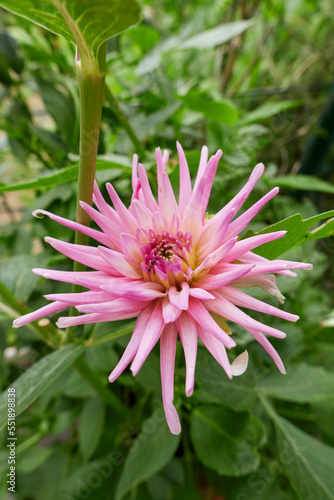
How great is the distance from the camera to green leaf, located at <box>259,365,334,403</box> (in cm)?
38

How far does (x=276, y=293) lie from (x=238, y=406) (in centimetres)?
16

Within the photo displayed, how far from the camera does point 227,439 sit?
0.36m

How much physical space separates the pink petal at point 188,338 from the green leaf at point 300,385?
9.5 inches

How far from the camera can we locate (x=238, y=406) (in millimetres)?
312

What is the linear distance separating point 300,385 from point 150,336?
0.29 meters

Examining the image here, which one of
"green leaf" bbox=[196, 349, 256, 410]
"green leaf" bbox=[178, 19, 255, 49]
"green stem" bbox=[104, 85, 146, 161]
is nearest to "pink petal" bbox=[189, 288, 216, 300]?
"green leaf" bbox=[196, 349, 256, 410]

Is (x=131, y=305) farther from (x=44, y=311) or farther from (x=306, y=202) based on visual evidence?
(x=306, y=202)

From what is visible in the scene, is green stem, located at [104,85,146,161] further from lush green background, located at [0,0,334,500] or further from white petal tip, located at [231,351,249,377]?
white petal tip, located at [231,351,249,377]

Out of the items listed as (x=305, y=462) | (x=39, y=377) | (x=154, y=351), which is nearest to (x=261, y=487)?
(x=305, y=462)

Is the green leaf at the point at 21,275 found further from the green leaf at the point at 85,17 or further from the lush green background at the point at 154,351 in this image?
the green leaf at the point at 85,17

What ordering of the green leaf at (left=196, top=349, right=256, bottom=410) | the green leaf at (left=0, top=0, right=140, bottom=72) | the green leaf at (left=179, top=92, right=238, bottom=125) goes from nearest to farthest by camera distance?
1. the green leaf at (left=0, top=0, right=140, bottom=72)
2. the green leaf at (left=196, top=349, right=256, bottom=410)
3. the green leaf at (left=179, top=92, right=238, bottom=125)

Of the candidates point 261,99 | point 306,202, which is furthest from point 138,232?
point 261,99

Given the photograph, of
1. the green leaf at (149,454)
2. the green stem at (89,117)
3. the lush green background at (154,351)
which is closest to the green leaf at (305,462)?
the lush green background at (154,351)

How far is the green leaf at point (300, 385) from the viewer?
38cm
